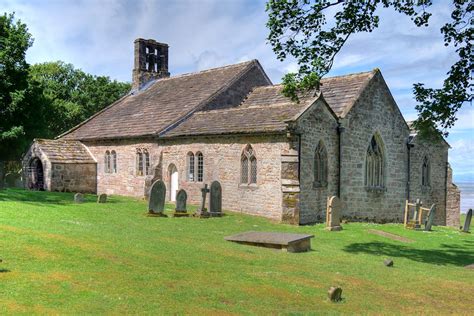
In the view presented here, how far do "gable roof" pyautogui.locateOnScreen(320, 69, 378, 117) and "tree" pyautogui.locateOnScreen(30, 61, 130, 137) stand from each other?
115 feet

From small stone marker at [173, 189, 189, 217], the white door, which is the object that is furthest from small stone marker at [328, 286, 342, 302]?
the white door

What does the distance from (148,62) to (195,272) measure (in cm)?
3500

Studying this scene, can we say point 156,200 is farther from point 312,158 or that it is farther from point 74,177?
point 74,177

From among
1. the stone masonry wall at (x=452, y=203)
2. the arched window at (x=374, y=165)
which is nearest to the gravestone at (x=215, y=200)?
the arched window at (x=374, y=165)

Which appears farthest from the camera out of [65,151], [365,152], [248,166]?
[65,151]

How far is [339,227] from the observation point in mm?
23000

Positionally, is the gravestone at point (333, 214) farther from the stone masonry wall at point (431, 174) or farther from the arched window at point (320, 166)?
the stone masonry wall at point (431, 174)

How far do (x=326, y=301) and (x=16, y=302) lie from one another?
20.1ft

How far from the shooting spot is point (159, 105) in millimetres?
36938

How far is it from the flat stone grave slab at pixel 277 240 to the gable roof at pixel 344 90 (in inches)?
470

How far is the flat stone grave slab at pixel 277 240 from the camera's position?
16.4 meters

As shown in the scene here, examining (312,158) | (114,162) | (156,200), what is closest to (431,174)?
(312,158)

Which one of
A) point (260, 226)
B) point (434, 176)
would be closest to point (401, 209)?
point (434, 176)

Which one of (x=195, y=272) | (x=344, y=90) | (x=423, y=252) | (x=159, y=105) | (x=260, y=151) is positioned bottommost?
(x=423, y=252)
